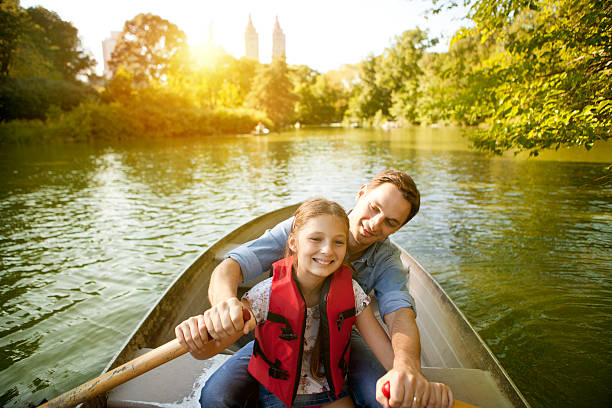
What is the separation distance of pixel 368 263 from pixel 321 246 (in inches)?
21.5

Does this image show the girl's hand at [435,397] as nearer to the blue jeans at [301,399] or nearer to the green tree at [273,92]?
the blue jeans at [301,399]

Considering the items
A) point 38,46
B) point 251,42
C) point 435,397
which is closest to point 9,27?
point 38,46

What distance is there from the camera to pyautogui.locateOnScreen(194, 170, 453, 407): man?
134 cm

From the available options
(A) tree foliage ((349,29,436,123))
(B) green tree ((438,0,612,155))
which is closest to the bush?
(B) green tree ((438,0,612,155))

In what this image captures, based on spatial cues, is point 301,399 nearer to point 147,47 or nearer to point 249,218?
point 249,218

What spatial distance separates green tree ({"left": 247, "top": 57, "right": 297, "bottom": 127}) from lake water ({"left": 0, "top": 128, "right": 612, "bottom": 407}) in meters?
34.4

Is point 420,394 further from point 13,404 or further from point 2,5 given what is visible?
point 2,5

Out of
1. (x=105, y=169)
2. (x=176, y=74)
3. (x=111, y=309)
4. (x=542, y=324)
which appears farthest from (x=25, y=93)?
(x=542, y=324)

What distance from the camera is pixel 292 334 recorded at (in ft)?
4.86

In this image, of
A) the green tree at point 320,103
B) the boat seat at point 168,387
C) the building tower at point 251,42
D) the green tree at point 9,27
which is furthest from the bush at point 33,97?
the building tower at point 251,42

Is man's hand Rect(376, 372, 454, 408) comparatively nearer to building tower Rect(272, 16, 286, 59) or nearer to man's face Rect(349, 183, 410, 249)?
man's face Rect(349, 183, 410, 249)

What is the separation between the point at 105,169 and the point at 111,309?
1057 centimetres

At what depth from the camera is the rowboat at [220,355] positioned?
5.69 feet

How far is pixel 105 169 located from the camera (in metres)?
13.2
